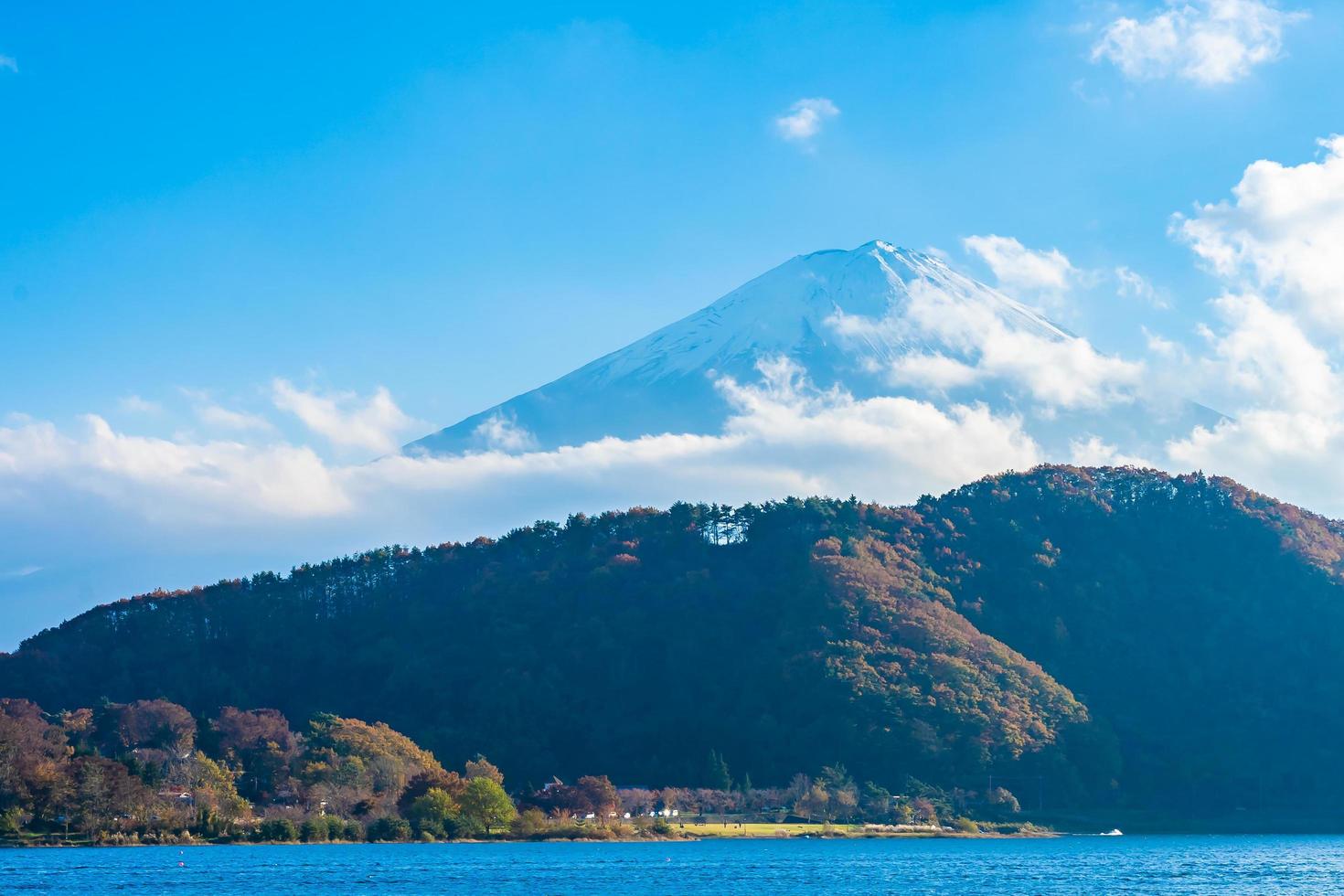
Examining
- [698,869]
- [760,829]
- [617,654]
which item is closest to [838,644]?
[760,829]

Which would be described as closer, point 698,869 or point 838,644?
point 698,869

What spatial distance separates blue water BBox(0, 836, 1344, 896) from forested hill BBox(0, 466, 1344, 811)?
16.3m

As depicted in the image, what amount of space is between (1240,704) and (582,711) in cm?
4578

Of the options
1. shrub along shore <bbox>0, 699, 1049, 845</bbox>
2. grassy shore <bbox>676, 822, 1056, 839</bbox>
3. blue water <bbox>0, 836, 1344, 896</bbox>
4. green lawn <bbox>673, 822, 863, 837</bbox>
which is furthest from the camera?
grassy shore <bbox>676, 822, 1056, 839</bbox>

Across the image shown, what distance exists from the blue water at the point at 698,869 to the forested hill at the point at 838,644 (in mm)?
16288

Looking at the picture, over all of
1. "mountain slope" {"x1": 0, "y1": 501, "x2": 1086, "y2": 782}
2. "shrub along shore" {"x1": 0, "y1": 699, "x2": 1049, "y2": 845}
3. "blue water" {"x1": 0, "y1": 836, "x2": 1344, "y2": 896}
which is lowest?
"blue water" {"x1": 0, "y1": 836, "x2": 1344, "y2": 896}

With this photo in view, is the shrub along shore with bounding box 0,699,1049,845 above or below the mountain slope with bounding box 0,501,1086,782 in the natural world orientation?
below

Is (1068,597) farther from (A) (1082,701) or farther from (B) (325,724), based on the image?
(B) (325,724)

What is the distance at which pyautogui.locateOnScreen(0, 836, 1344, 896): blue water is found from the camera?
183ft

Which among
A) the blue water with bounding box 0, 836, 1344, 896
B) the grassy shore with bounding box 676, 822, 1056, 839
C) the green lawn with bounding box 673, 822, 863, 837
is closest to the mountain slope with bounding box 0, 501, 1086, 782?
the grassy shore with bounding box 676, 822, 1056, 839

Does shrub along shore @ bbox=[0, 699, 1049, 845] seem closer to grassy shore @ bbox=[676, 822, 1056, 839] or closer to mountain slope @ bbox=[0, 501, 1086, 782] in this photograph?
grassy shore @ bbox=[676, 822, 1056, 839]

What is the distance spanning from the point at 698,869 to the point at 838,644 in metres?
40.9

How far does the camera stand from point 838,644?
106938 mm

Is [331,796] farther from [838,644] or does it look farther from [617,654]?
[838,644]
